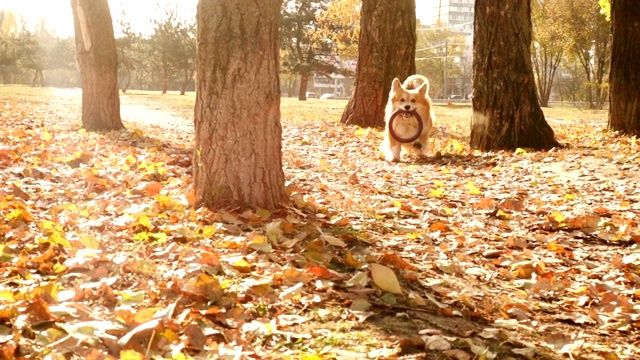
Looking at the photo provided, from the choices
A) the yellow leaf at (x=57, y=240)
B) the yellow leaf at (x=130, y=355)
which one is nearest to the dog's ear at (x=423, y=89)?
the yellow leaf at (x=57, y=240)

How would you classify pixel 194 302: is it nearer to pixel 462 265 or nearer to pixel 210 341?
pixel 210 341

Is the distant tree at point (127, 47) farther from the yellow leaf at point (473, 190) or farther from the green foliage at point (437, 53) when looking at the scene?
the yellow leaf at point (473, 190)

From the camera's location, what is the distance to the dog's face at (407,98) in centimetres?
925

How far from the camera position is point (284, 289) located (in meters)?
3.39

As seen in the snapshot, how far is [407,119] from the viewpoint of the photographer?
9.33 meters

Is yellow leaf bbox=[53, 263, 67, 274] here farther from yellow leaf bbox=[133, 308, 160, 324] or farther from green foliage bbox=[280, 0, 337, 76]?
green foliage bbox=[280, 0, 337, 76]

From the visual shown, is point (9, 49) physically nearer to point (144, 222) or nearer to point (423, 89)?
point (423, 89)

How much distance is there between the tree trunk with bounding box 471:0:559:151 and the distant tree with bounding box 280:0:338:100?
35374 mm

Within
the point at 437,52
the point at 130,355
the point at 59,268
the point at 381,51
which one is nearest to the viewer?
the point at 130,355

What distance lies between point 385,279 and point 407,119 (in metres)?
6.02

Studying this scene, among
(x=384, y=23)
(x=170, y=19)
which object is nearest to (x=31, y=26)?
(x=170, y=19)

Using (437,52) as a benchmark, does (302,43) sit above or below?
below

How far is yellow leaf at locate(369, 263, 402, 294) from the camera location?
11.5 ft

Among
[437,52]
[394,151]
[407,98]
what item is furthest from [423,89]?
[437,52]
